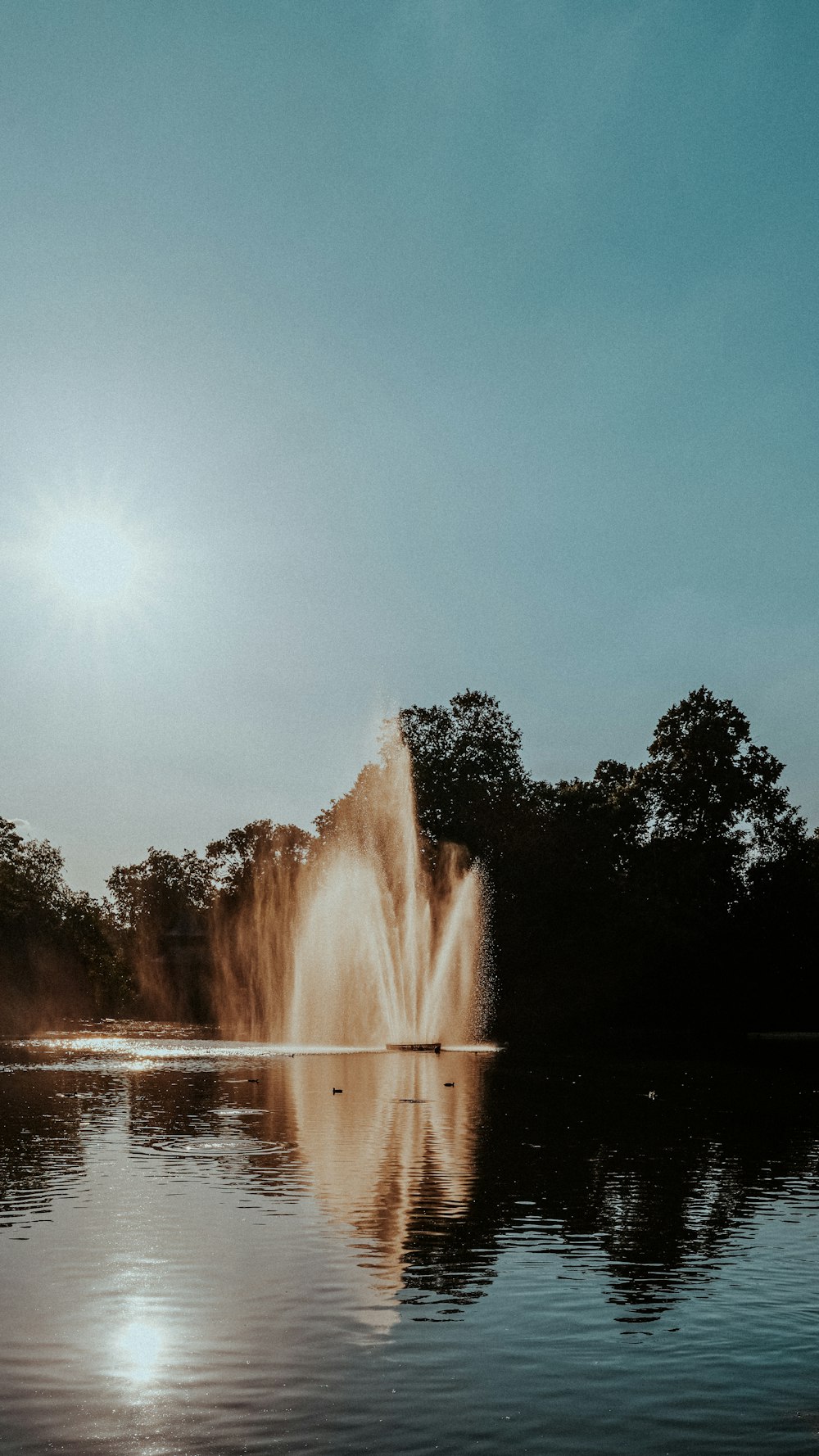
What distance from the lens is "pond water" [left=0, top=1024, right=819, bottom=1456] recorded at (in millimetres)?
10977

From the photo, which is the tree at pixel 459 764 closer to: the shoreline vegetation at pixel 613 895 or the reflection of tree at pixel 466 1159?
the shoreline vegetation at pixel 613 895

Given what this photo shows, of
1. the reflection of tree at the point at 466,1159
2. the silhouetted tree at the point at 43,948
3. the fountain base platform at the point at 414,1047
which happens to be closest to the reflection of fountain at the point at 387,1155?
the reflection of tree at the point at 466,1159

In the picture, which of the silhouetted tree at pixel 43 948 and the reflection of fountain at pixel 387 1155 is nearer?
the reflection of fountain at pixel 387 1155

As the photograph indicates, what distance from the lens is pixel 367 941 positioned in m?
69.1

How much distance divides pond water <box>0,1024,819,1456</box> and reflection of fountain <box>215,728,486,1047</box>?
35.0 m

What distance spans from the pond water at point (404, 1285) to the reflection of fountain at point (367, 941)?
1376 inches

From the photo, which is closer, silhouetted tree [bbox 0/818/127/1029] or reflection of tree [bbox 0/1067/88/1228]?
reflection of tree [bbox 0/1067/88/1228]

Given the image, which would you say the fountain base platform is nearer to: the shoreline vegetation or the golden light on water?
the shoreline vegetation

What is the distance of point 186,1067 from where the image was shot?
5122 centimetres

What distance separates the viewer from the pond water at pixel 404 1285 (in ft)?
36.0

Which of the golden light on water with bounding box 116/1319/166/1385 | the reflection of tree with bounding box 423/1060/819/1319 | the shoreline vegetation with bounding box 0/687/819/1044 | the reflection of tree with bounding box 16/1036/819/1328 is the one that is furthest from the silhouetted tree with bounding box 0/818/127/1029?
the golden light on water with bounding box 116/1319/166/1385

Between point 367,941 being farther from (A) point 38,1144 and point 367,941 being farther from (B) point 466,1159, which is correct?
(B) point 466,1159

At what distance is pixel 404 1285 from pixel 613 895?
229 feet

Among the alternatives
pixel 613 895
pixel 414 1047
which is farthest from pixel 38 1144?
pixel 613 895
